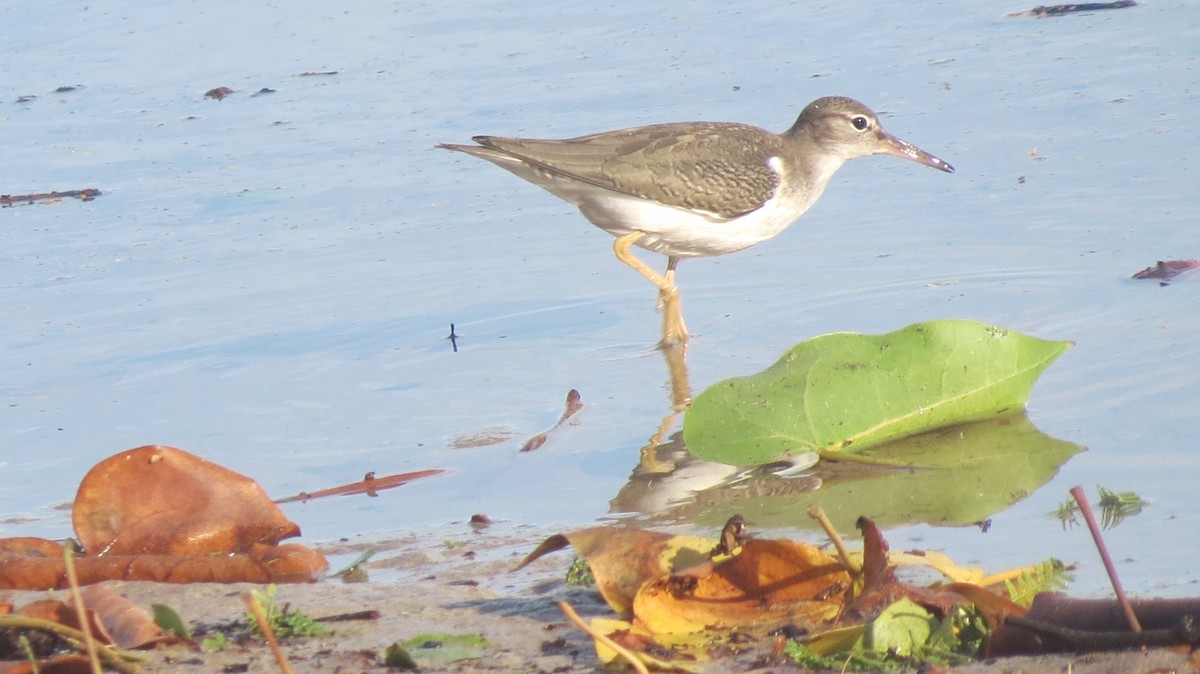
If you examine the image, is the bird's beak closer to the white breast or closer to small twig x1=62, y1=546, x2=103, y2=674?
the white breast

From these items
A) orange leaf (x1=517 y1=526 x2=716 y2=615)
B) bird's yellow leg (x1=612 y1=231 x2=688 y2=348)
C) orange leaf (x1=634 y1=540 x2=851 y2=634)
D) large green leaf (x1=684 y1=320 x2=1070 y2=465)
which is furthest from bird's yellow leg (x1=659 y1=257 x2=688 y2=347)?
orange leaf (x1=634 y1=540 x2=851 y2=634)

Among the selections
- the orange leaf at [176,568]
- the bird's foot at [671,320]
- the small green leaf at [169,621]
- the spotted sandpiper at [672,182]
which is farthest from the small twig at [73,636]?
the spotted sandpiper at [672,182]

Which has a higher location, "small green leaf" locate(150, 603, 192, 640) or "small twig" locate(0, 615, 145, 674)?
"small twig" locate(0, 615, 145, 674)

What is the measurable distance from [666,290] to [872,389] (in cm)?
219

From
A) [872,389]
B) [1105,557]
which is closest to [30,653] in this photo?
[1105,557]

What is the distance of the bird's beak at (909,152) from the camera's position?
24.3 feet

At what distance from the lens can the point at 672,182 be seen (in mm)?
7246

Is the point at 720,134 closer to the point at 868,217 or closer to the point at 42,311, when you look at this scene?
the point at 868,217

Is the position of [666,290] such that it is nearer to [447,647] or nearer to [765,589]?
[765,589]

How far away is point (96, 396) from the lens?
19.3 ft

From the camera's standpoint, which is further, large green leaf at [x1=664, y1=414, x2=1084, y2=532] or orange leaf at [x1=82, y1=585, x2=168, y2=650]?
large green leaf at [x1=664, y1=414, x2=1084, y2=532]

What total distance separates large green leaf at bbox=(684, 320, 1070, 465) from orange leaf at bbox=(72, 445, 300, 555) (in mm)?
1306

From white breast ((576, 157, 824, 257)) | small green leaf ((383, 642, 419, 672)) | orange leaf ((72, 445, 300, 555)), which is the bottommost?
white breast ((576, 157, 824, 257))

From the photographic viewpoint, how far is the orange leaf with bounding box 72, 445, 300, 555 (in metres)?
3.82
